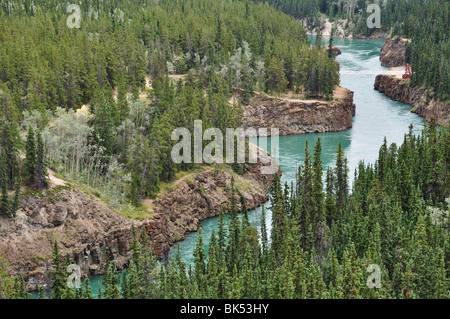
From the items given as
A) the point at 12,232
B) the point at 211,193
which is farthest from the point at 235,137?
the point at 12,232

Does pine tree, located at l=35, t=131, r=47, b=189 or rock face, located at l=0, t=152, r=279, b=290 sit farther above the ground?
pine tree, located at l=35, t=131, r=47, b=189

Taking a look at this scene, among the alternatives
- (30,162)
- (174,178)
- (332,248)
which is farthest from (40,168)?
(332,248)

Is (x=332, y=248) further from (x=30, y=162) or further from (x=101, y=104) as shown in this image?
(x=101, y=104)

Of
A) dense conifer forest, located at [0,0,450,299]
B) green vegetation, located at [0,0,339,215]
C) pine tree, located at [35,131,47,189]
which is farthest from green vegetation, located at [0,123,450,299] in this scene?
green vegetation, located at [0,0,339,215]

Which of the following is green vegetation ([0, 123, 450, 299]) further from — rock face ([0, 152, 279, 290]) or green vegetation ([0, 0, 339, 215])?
green vegetation ([0, 0, 339, 215])

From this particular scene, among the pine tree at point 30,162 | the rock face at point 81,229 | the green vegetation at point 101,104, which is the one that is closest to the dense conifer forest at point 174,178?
the pine tree at point 30,162

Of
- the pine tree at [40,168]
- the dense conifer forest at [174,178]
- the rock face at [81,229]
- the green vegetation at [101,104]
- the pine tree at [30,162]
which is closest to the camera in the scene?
the dense conifer forest at [174,178]

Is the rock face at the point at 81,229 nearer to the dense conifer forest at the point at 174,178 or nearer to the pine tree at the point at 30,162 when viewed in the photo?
the dense conifer forest at the point at 174,178

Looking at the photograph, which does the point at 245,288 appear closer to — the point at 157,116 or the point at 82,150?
the point at 82,150
